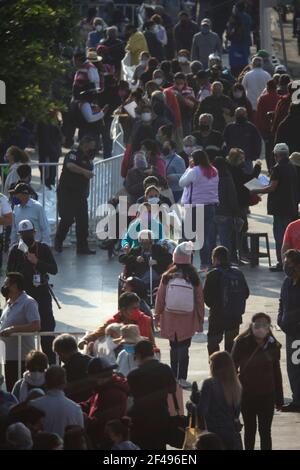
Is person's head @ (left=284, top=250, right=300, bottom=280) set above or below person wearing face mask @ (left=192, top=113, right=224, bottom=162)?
below

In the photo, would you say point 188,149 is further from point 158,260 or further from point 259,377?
point 259,377

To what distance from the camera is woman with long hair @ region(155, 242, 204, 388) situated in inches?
725

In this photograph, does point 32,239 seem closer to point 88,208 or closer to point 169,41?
point 88,208

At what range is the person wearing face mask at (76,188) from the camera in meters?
24.7

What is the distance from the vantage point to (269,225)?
26906 millimetres

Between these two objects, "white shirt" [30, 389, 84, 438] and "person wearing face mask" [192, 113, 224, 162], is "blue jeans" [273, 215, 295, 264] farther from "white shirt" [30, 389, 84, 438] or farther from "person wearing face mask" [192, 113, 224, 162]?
"white shirt" [30, 389, 84, 438]

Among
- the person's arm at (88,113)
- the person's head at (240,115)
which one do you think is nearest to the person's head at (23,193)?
the person's head at (240,115)

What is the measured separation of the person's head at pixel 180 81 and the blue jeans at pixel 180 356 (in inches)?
454

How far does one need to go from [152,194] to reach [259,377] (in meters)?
6.35

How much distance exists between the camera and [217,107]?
28.2 meters

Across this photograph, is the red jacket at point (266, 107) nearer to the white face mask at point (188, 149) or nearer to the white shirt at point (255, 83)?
the white shirt at point (255, 83)

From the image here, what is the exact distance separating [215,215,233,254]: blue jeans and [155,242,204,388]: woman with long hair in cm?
516

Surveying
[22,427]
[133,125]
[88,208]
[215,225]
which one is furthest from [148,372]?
[133,125]

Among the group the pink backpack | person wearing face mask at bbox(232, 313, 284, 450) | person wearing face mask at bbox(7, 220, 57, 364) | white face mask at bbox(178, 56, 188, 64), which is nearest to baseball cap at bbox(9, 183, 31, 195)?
person wearing face mask at bbox(7, 220, 57, 364)
